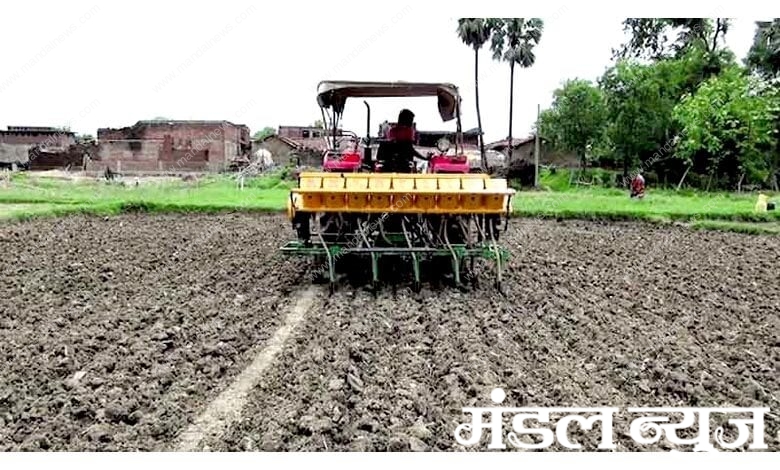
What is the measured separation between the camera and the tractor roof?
8.52 m

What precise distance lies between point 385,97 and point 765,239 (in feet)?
30.9

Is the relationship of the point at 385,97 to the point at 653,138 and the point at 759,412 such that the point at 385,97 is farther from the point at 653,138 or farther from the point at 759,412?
the point at 653,138

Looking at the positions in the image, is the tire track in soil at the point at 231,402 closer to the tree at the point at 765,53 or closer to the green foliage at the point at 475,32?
the green foliage at the point at 475,32

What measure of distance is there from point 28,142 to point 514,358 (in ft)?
150

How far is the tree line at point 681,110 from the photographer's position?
28.6 m

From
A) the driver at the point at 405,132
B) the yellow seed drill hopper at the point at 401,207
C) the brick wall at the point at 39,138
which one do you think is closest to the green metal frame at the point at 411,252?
the yellow seed drill hopper at the point at 401,207

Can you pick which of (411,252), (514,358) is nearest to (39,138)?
(411,252)

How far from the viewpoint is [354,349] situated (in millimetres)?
5410

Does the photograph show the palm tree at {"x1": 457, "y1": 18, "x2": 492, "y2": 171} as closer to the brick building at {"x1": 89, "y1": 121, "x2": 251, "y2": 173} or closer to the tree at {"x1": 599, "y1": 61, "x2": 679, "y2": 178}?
the tree at {"x1": 599, "y1": 61, "x2": 679, "y2": 178}

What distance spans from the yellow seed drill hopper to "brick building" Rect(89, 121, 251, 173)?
30780 millimetres

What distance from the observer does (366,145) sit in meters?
9.18

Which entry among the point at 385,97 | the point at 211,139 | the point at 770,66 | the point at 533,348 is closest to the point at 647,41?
Result: the point at 770,66

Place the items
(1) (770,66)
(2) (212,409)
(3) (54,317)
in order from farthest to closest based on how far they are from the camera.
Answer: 1. (1) (770,66)
2. (3) (54,317)
3. (2) (212,409)

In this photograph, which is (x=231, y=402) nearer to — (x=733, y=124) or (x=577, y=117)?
(x=733, y=124)
